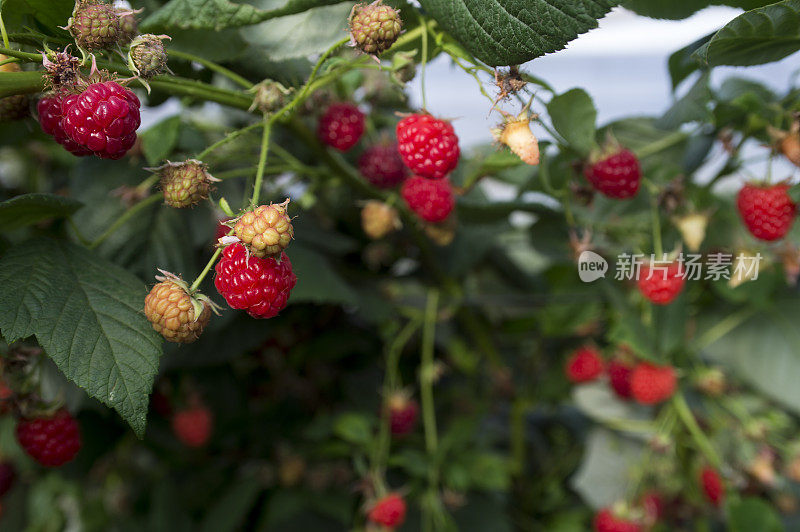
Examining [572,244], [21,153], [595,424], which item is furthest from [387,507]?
[21,153]

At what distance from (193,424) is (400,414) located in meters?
0.29

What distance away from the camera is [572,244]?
2.19 feet

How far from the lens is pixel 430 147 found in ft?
1.34

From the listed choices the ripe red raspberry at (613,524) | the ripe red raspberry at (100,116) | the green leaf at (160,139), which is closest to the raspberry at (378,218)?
the green leaf at (160,139)

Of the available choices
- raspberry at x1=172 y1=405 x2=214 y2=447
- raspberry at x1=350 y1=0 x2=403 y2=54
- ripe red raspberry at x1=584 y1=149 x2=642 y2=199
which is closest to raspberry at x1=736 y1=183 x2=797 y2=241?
ripe red raspberry at x1=584 y1=149 x2=642 y2=199

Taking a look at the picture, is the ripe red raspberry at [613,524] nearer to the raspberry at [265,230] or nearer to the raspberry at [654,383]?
the raspberry at [654,383]

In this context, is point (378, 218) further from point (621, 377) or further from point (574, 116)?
point (621, 377)

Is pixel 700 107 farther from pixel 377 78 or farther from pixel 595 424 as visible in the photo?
pixel 595 424

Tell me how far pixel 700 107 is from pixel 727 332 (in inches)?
18.0

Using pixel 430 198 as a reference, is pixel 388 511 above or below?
below

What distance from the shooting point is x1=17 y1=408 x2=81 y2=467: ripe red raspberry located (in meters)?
0.46

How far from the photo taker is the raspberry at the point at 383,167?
0.61m

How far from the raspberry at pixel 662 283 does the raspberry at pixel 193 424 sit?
0.60 meters

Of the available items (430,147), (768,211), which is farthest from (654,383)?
(430,147)
